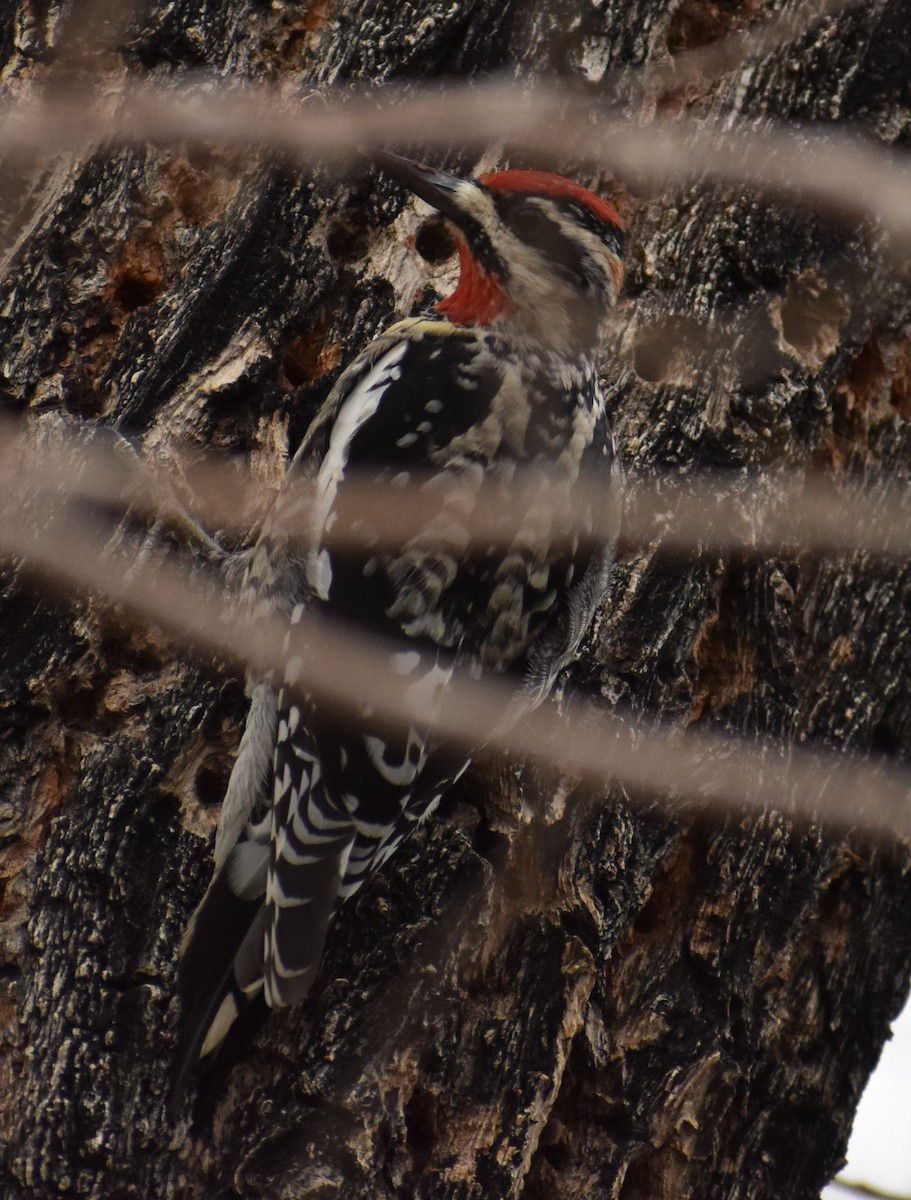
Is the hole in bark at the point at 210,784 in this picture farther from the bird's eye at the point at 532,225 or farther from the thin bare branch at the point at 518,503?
the bird's eye at the point at 532,225

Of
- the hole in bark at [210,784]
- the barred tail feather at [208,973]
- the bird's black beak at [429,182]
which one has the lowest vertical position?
the barred tail feather at [208,973]

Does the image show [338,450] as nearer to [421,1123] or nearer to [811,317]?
[811,317]

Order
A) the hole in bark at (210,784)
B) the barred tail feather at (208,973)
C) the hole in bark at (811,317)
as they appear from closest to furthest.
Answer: the barred tail feather at (208,973) < the hole in bark at (210,784) < the hole in bark at (811,317)

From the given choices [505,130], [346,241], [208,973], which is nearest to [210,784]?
[208,973]

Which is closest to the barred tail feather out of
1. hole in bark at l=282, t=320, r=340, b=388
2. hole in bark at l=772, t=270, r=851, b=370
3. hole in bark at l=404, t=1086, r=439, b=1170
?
hole in bark at l=404, t=1086, r=439, b=1170

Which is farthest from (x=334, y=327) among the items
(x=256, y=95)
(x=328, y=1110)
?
(x=328, y=1110)

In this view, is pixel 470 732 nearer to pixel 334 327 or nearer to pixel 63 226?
pixel 334 327

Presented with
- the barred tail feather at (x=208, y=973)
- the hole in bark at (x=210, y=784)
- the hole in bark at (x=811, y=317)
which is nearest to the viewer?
the barred tail feather at (x=208, y=973)

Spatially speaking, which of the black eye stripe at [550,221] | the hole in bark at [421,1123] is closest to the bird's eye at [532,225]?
the black eye stripe at [550,221]
